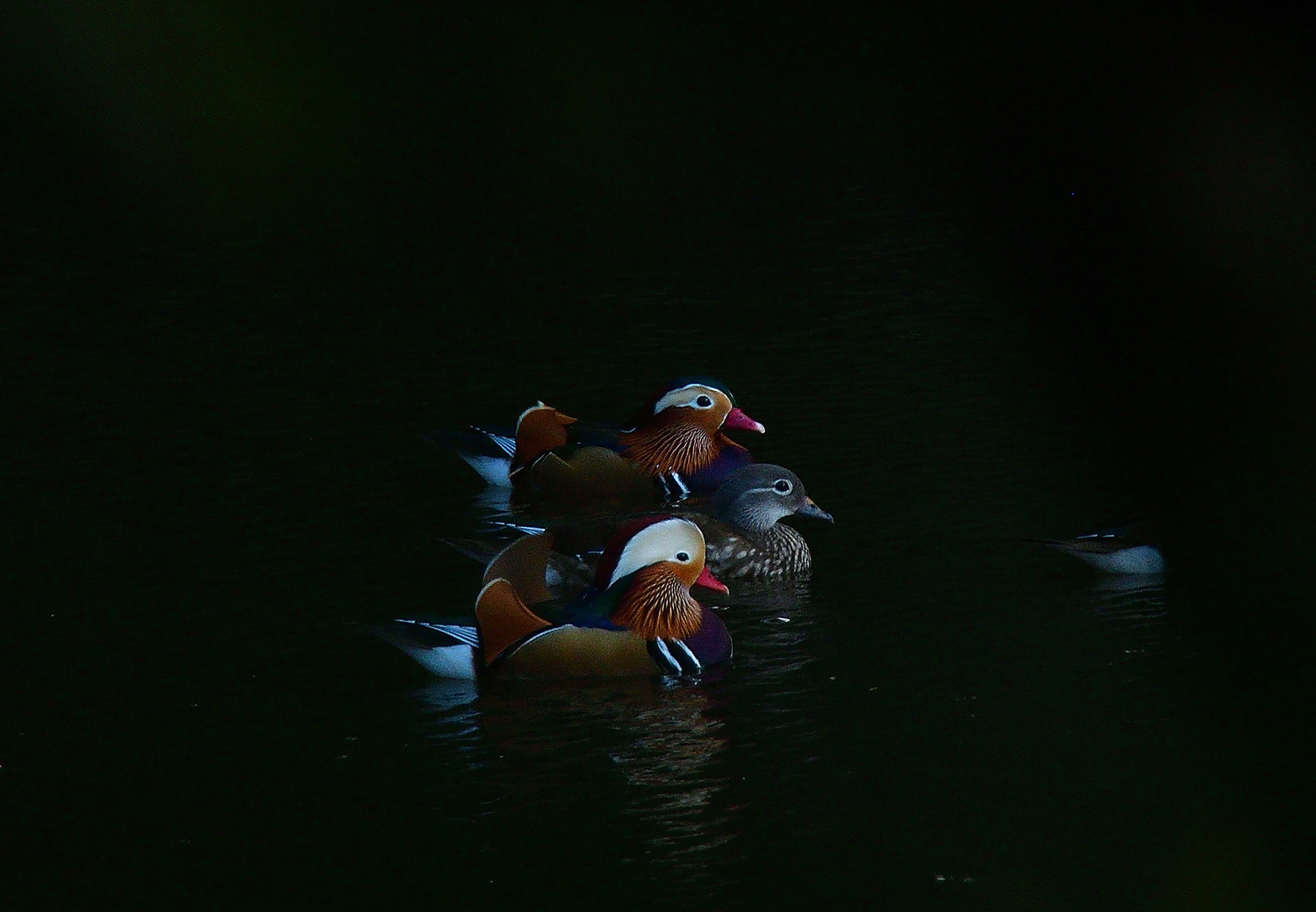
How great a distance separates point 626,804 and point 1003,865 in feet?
4.27

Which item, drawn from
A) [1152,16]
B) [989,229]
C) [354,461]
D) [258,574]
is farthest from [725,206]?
[1152,16]

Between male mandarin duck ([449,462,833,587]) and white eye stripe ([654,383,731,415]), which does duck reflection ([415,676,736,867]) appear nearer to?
male mandarin duck ([449,462,833,587])

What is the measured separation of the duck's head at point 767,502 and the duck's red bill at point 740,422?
1377 mm

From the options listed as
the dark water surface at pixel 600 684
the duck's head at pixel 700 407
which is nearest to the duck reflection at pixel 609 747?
the dark water surface at pixel 600 684

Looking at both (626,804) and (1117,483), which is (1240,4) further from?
(626,804)

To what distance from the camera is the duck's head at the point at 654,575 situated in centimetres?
759

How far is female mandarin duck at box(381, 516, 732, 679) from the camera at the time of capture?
24.5 ft

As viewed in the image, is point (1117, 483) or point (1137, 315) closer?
point (1117, 483)

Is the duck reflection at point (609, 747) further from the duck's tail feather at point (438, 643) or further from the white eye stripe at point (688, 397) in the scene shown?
the white eye stripe at point (688, 397)

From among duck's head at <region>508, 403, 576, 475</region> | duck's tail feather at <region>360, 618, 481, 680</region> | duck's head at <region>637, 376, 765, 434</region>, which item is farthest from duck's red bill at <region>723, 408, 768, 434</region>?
duck's tail feather at <region>360, 618, 481, 680</region>

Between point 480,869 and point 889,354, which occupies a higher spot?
point 889,354

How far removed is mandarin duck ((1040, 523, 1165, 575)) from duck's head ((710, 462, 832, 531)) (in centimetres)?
132

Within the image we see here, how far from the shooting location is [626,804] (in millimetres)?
6387

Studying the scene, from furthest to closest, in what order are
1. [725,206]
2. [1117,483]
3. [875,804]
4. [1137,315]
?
[725,206], [1137,315], [1117,483], [875,804]
